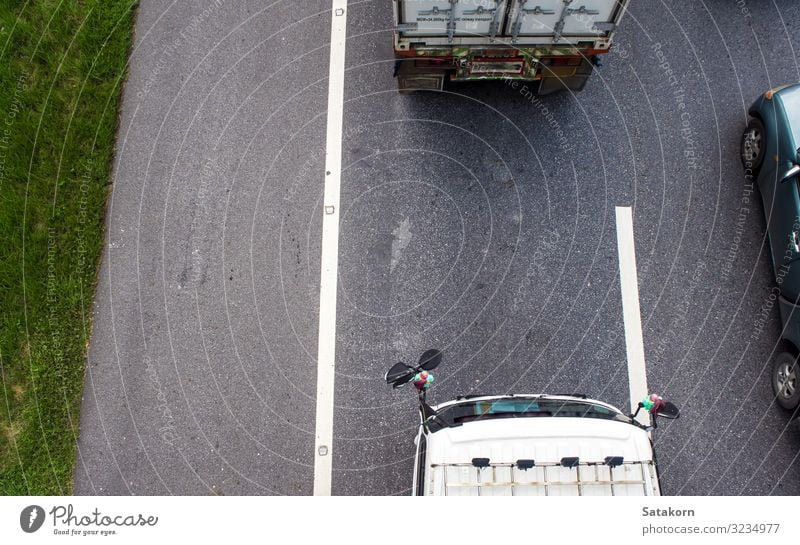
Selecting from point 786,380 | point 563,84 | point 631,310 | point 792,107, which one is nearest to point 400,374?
point 631,310

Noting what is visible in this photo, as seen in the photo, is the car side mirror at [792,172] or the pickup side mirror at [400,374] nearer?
the pickup side mirror at [400,374]

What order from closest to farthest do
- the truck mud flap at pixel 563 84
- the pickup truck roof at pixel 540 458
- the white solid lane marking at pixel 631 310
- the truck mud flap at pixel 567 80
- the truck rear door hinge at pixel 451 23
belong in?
the pickup truck roof at pixel 540 458 → the truck rear door hinge at pixel 451 23 → the truck mud flap at pixel 567 80 → the white solid lane marking at pixel 631 310 → the truck mud flap at pixel 563 84

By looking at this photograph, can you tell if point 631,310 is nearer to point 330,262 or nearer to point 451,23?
point 330,262

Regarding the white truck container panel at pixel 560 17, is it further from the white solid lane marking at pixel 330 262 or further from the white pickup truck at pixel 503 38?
the white solid lane marking at pixel 330 262

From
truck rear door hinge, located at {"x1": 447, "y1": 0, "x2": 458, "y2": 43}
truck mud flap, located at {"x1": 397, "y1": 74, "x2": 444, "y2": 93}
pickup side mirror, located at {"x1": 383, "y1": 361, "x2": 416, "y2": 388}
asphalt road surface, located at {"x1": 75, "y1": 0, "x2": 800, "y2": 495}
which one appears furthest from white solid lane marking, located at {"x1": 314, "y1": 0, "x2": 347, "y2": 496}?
truck rear door hinge, located at {"x1": 447, "y1": 0, "x2": 458, "y2": 43}

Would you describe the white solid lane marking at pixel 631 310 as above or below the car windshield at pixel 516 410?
above

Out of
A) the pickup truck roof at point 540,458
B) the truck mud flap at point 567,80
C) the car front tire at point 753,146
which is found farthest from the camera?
the car front tire at point 753,146

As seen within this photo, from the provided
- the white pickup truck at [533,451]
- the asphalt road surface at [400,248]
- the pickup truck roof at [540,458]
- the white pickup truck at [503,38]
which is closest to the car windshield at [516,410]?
the white pickup truck at [533,451]
